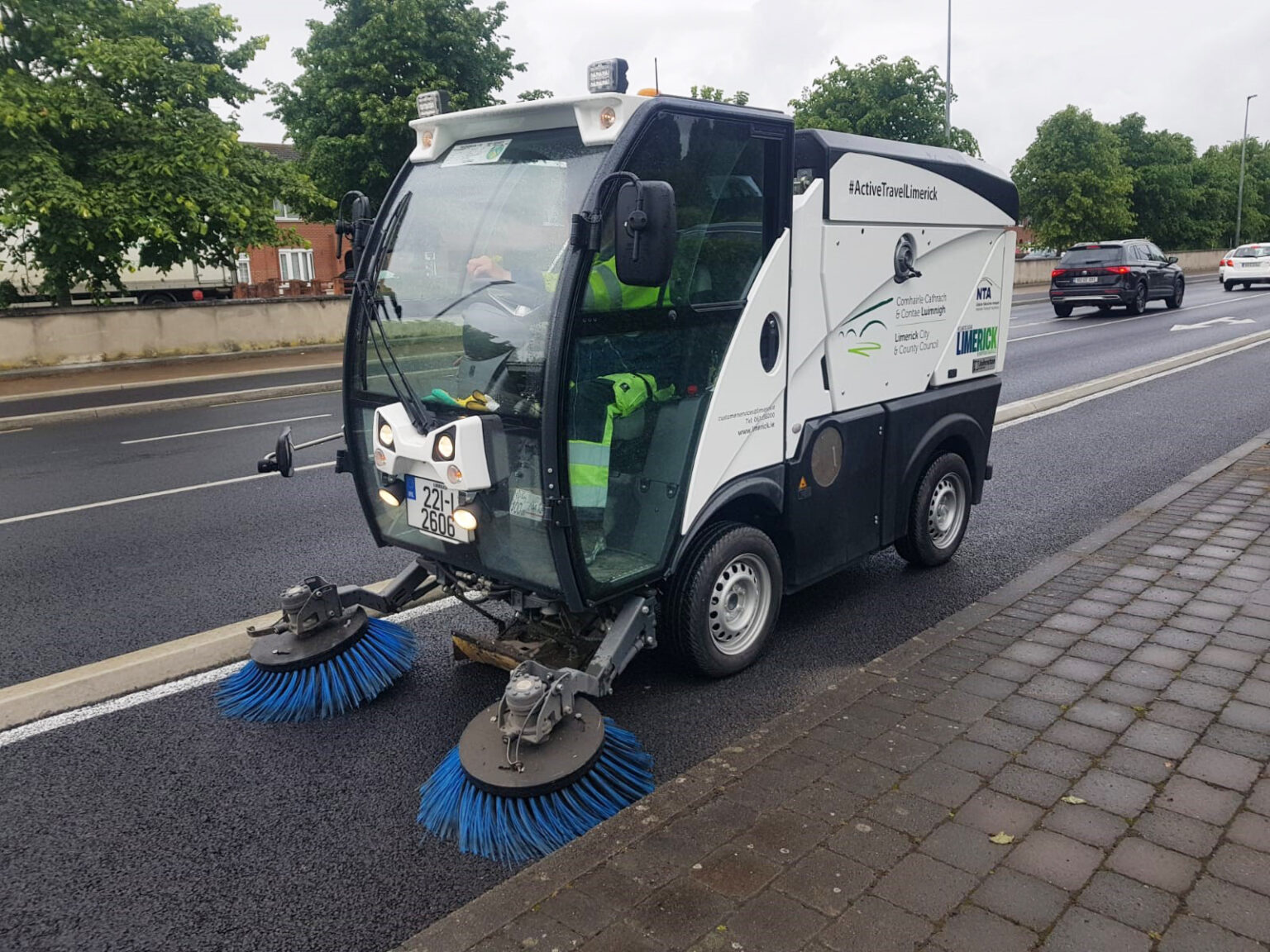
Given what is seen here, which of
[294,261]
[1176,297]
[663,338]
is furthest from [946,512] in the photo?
[294,261]

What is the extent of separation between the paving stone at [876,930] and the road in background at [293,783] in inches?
43.5

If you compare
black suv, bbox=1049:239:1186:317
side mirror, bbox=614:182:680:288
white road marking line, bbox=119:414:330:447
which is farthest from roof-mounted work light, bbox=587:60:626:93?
black suv, bbox=1049:239:1186:317

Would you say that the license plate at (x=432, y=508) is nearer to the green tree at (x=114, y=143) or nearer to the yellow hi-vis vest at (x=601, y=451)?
the yellow hi-vis vest at (x=601, y=451)

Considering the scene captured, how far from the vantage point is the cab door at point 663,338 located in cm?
375

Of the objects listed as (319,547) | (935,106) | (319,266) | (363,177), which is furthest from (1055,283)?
(319,266)

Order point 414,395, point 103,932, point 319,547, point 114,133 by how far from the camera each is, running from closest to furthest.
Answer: point 103,932 < point 414,395 < point 319,547 < point 114,133

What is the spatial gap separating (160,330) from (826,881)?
19620 mm

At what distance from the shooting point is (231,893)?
120 inches

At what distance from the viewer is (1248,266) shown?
35.6 metres

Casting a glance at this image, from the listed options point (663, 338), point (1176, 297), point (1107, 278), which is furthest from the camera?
point (1176, 297)

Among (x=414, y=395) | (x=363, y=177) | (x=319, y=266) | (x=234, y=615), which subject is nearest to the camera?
(x=414, y=395)

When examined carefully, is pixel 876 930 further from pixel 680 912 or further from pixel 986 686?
pixel 986 686

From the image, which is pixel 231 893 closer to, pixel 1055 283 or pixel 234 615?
pixel 234 615

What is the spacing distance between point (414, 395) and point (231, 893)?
6.53 feet
